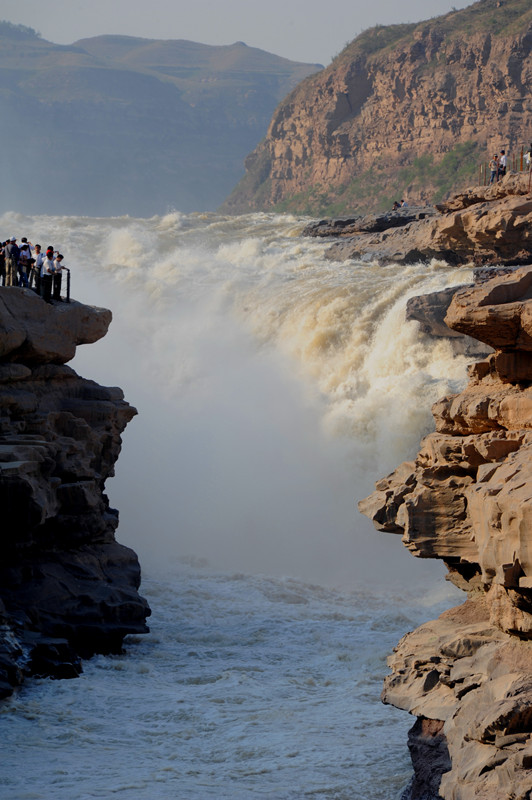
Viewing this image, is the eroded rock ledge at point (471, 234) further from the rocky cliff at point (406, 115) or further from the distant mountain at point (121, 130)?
the distant mountain at point (121, 130)

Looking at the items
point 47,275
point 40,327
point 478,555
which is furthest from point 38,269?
point 478,555

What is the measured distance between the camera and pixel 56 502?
47.3ft

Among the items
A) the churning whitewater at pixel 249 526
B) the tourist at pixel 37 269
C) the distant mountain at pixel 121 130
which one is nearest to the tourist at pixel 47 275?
the tourist at pixel 37 269

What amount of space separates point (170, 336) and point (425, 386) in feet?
33.9

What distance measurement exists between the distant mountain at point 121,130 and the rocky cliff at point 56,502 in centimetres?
9498

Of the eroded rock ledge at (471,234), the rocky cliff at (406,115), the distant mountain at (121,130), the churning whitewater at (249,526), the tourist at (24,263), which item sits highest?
the distant mountain at (121,130)

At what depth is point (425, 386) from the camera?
22891 mm

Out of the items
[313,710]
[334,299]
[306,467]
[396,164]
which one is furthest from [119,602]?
[396,164]

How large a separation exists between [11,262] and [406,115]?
45801mm

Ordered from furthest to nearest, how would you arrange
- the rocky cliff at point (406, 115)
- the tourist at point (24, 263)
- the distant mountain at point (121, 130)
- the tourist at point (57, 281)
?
the distant mountain at point (121, 130), the rocky cliff at point (406, 115), the tourist at point (24, 263), the tourist at point (57, 281)

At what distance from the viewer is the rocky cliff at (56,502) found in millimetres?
13484

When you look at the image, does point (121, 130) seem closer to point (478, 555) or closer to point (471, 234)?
point (471, 234)

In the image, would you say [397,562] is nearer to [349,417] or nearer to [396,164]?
[349,417]

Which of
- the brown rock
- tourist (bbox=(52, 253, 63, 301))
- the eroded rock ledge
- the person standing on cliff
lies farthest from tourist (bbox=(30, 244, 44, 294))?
the eroded rock ledge
